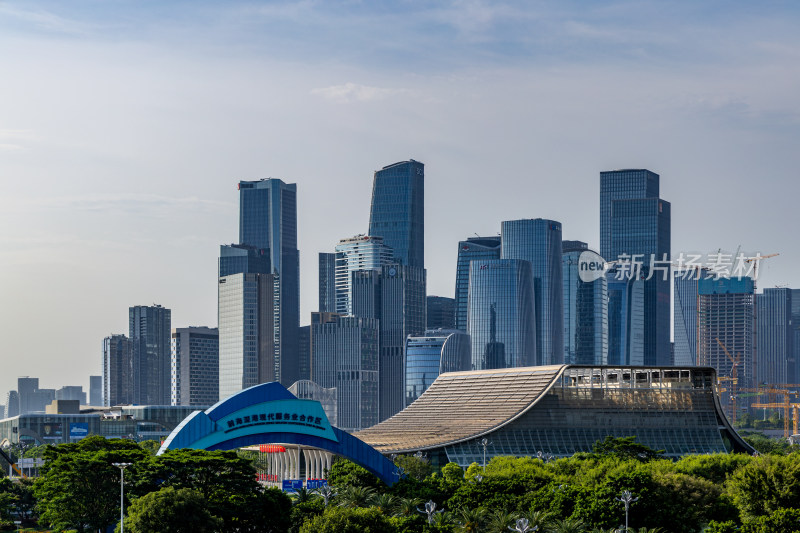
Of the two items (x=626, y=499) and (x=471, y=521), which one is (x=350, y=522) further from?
(x=626, y=499)

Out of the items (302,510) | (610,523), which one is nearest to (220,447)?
(302,510)

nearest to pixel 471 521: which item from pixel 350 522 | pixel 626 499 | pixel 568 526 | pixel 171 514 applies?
pixel 568 526

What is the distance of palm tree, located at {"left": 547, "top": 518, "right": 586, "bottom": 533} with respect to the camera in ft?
361

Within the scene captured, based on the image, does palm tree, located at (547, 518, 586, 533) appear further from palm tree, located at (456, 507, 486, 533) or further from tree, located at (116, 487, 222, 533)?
tree, located at (116, 487, 222, 533)

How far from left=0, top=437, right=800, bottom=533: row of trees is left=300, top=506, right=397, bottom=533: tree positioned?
0.35 feet

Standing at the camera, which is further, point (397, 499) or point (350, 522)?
point (397, 499)

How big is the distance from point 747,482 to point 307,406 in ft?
167

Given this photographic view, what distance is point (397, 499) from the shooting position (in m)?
132

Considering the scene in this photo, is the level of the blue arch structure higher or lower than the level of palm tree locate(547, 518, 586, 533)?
higher

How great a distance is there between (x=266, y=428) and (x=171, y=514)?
92.8ft

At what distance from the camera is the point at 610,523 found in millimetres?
118688

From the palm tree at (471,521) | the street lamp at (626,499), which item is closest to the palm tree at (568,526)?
the street lamp at (626,499)

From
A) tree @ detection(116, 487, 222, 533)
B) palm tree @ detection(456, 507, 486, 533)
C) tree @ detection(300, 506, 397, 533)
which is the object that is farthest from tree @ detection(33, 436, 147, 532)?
palm tree @ detection(456, 507, 486, 533)

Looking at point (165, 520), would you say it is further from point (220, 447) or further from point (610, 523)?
point (610, 523)
